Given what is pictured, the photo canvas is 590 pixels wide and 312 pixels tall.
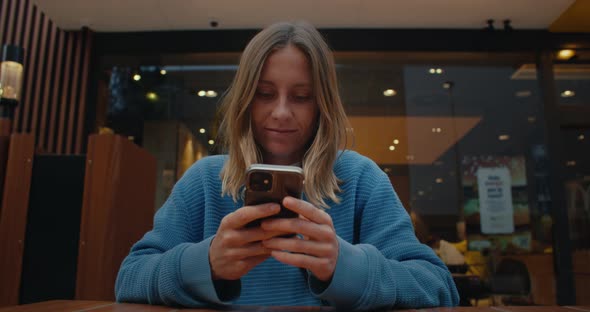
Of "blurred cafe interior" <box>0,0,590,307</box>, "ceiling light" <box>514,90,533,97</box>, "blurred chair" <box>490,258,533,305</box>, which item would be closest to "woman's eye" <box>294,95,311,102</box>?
"blurred cafe interior" <box>0,0,590,307</box>

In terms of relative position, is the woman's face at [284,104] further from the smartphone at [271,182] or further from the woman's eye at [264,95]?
the smartphone at [271,182]

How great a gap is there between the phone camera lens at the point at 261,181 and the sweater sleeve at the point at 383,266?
16 centimetres

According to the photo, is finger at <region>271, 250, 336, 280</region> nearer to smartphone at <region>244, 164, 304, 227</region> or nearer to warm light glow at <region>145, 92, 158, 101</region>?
smartphone at <region>244, 164, 304, 227</region>

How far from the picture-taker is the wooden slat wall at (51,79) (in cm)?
369

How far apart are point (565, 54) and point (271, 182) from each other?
14.4 ft

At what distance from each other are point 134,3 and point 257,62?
3159 mm

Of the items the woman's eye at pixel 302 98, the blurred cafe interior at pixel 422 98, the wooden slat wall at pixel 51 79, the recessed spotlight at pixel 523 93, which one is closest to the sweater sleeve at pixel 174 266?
the woman's eye at pixel 302 98

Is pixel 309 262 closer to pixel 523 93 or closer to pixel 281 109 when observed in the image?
pixel 281 109

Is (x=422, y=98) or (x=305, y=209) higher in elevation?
(x=422, y=98)

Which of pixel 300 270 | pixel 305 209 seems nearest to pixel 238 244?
pixel 305 209

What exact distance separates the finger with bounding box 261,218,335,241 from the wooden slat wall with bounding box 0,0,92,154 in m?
3.76

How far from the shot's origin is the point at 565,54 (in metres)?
4.00

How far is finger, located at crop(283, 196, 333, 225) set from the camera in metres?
0.56

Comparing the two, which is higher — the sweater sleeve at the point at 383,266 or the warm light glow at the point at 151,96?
the warm light glow at the point at 151,96
